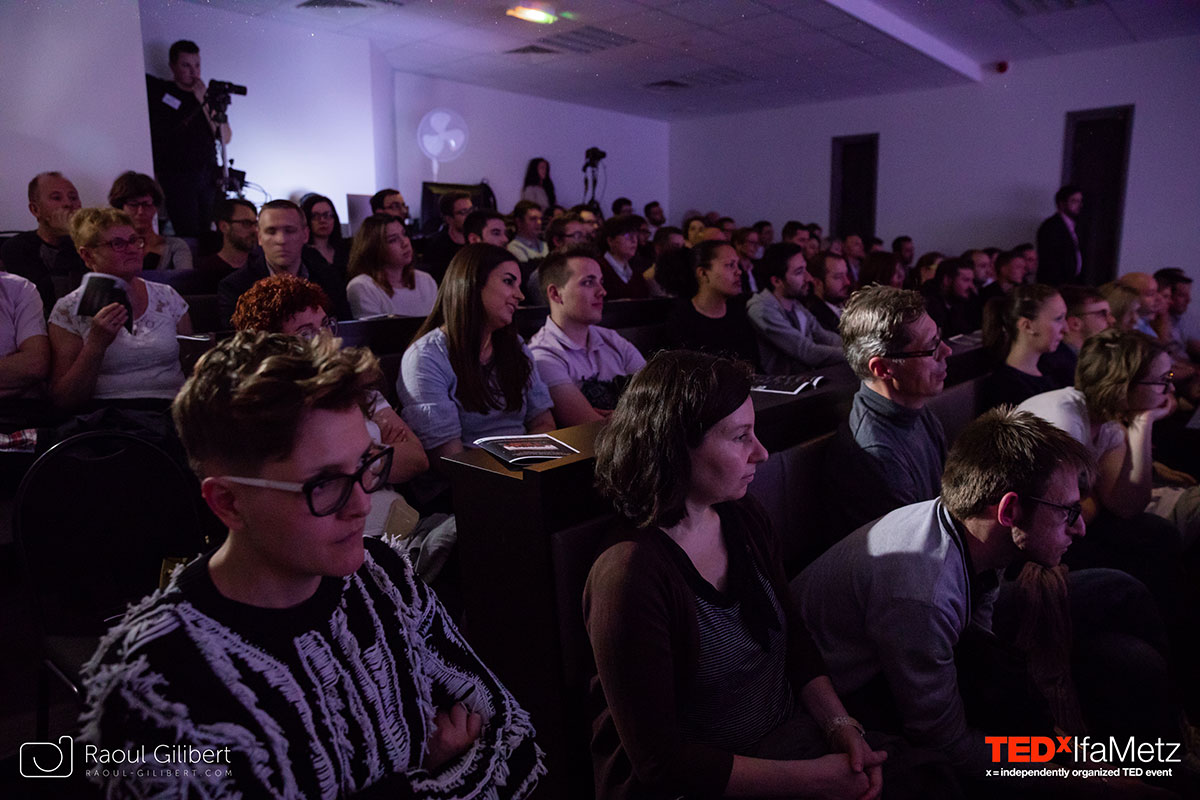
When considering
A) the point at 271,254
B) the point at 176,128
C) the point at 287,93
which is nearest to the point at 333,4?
the point at 287,93

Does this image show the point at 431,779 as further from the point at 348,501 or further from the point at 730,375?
the point at 730,375

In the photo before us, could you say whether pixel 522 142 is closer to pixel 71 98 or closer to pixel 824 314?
pixel 71 98

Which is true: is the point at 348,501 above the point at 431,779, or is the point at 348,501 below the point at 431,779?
above

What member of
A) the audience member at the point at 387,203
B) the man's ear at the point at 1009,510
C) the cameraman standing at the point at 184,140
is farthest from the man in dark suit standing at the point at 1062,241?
the cameraman standing at the point at 184,140

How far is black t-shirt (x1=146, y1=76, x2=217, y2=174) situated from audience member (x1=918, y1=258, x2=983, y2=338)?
532cm

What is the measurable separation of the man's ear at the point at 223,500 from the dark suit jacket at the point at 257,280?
2255mm

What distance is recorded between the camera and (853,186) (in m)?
9.55

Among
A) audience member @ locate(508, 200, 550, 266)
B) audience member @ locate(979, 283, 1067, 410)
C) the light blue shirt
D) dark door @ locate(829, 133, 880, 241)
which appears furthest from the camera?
dark door @ locate(829, 133, 880, 241)

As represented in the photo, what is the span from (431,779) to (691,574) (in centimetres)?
50

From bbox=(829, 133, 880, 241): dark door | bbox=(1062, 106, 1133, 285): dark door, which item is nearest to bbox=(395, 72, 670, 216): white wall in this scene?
bbox=(829, 133, 880, 241): dark door

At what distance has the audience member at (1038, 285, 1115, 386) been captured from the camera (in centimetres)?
345

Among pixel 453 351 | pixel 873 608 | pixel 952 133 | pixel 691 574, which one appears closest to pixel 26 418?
pixel 453 351

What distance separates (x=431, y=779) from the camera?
98cm

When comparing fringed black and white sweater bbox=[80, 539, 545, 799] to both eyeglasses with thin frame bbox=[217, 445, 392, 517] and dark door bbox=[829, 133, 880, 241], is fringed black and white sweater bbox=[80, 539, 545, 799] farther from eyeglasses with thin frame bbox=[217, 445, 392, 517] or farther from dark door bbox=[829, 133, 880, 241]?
dark door bbox=[829, 133, 880, 241]
